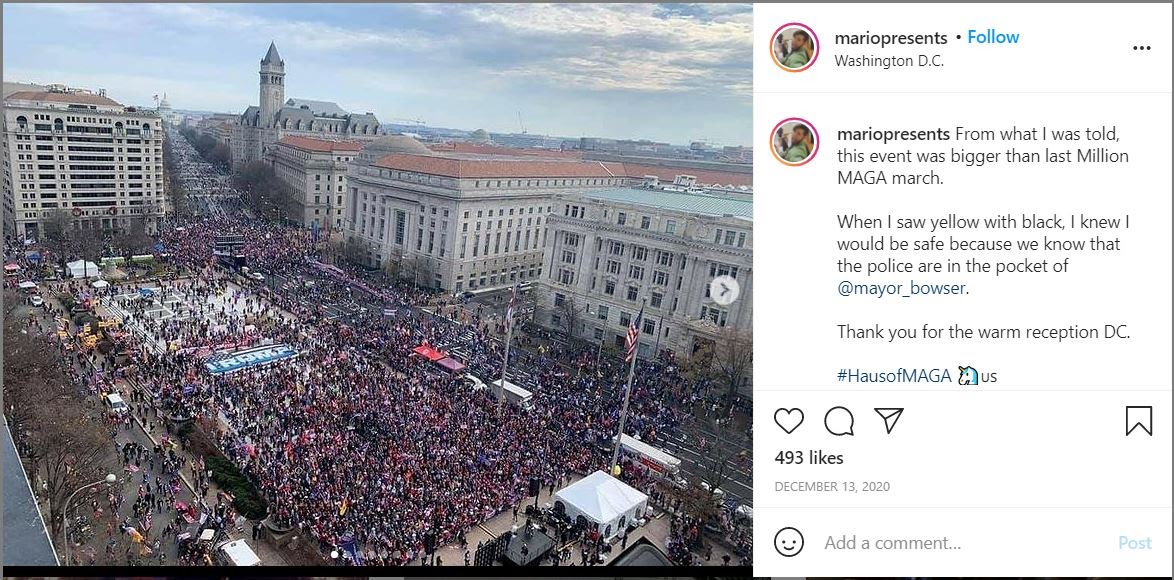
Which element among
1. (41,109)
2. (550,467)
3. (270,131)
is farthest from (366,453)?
(41,109)

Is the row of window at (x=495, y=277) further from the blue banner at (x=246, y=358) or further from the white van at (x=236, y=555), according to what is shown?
the white van at (x=236, y=555)

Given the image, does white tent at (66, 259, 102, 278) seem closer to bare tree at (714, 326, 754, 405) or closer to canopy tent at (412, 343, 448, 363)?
canopy tent at (412, 343, 448, 363)

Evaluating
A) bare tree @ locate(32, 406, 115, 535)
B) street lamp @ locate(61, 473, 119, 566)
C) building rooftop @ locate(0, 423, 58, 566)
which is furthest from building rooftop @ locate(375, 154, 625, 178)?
building rooftop @ locate(0, 423, 58, 566)

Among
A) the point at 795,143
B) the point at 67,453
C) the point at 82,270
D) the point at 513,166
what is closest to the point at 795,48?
the point at 795,143

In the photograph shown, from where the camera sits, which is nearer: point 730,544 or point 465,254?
point 730,544

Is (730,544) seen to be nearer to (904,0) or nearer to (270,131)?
(904,0)

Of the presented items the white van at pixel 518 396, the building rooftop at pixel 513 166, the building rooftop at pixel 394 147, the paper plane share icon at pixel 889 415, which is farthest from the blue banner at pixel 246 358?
the paper plane share icon at pixel 889 415

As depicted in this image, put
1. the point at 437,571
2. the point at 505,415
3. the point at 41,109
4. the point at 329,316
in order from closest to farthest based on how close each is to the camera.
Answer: the point at 437,571, the point at 505,415, the point at 329,316, the point at 41,109
